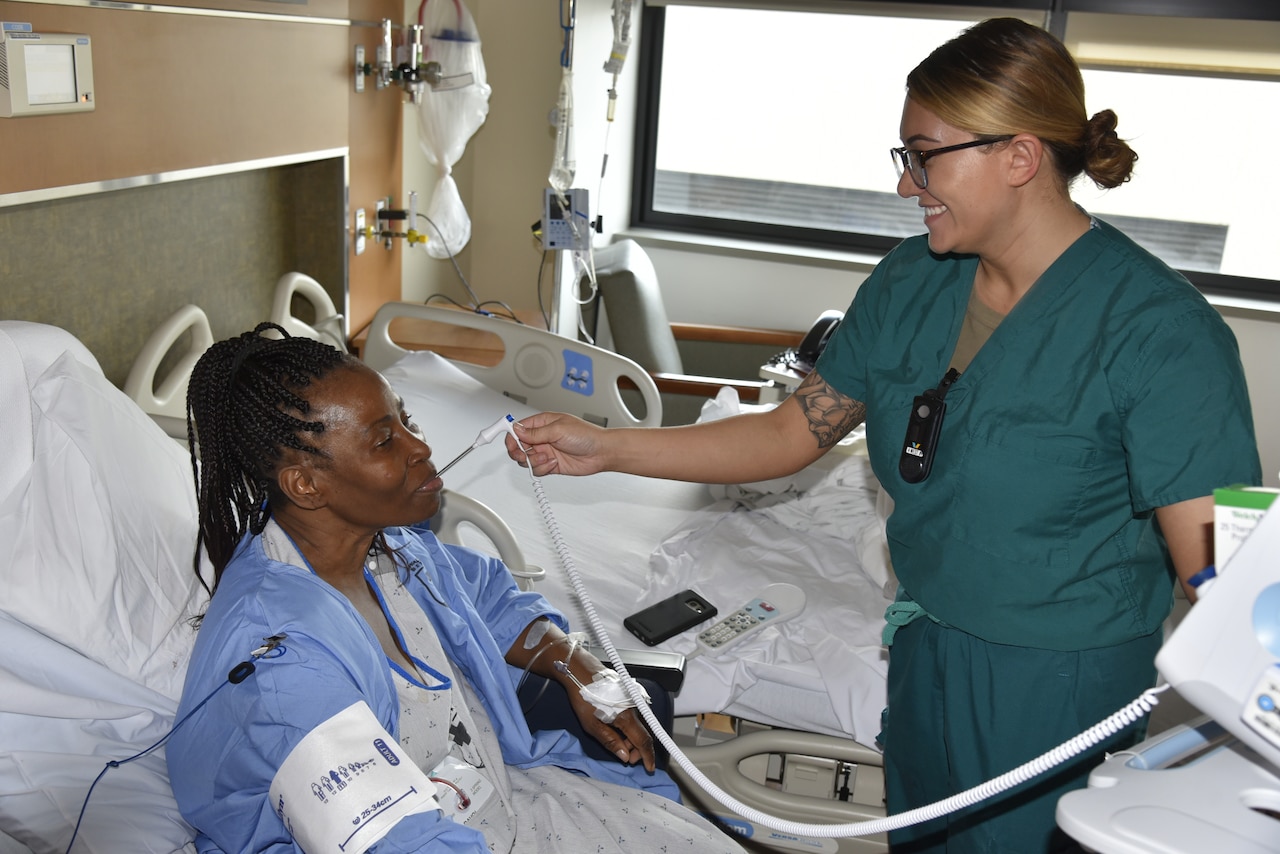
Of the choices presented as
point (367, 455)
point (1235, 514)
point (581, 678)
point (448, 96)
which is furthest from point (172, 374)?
point (1235, 514)

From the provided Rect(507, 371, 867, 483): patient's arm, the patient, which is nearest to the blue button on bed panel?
the patient

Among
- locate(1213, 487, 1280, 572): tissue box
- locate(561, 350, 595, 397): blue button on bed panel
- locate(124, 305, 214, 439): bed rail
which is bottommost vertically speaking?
locate(561, 350, 595, 397): blue button on bed panel

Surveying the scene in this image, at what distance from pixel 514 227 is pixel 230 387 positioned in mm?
2828

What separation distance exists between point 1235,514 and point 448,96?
2925mm

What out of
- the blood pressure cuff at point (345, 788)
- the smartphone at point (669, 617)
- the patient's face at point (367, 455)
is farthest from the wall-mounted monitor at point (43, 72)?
the smartphone at point (669, 617)

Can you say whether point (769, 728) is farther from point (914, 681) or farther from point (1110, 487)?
point (1110, 487)

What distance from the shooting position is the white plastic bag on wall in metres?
3.25

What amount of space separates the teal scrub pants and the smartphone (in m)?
0.65

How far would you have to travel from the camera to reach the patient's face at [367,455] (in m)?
1.42

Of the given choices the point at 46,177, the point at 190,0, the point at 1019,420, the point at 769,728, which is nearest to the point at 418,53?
the point at 190,0

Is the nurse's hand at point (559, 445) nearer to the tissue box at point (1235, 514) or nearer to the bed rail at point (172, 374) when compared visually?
the bed rail at point (172, 374)

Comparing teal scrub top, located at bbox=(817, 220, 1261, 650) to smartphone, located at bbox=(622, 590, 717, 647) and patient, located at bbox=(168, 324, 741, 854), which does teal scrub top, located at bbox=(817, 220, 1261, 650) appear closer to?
patient, located at bbox=(168, 324, 741, 854)

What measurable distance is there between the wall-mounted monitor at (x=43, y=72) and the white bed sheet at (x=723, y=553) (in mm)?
1143

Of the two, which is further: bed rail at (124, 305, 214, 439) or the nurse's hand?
bed rail at (124, 305, 214, 439)
